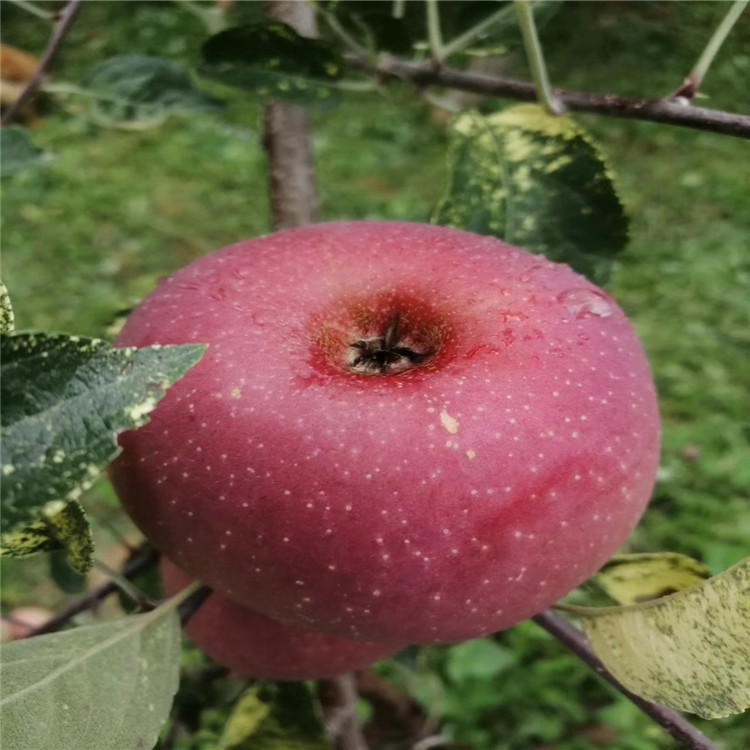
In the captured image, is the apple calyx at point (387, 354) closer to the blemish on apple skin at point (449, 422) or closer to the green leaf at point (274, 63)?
the blemish on apple skin at point (449, 422)

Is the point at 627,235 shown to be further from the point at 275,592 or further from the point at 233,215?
the point at 233,215

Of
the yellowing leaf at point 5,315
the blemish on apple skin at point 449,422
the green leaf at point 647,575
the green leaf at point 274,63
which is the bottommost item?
the green leaf at point 647,575

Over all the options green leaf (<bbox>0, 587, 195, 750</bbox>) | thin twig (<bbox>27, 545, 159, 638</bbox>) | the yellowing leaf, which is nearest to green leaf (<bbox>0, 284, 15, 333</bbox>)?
the yellowing leaf

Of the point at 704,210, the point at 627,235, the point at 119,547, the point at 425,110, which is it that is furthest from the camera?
the point at 425,110

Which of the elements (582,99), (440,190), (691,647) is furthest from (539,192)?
(440,190)

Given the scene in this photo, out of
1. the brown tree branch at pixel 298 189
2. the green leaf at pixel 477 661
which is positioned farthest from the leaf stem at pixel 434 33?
the green leaf at pixel 477 661

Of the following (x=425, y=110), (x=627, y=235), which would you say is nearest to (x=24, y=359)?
(x=627, y=235)

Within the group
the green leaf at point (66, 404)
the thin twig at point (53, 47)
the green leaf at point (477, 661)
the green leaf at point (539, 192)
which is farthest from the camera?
the green leaf at point (477, 661)
